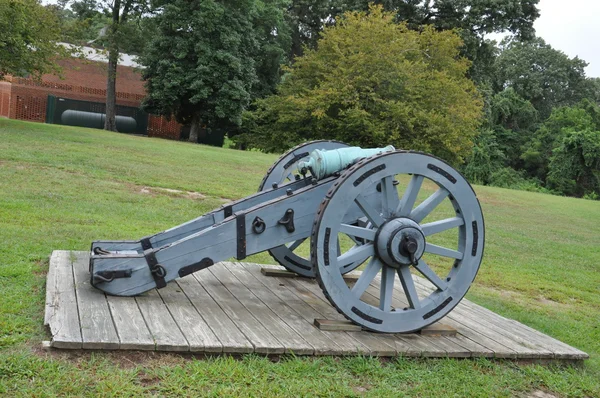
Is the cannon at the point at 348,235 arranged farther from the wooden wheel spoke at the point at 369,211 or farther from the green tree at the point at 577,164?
the green tree at the point at 577,164

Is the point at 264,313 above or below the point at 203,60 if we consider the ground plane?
below

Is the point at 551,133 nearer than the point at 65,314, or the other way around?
the point at 65,314

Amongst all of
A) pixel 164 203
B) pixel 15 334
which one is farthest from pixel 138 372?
pixel 164 203

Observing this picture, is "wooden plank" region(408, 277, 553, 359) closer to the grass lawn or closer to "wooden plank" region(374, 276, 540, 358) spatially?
"wooden plank" region(374, 276, 540, 358)

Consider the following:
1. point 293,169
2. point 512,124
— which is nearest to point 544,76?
point 512,124

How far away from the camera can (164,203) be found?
8.97 meters

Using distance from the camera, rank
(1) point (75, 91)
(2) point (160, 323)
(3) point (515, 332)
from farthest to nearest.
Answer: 1. (1) point (75, 91)
2. (3) point (515, 332)
3. (2) point (160, 323)

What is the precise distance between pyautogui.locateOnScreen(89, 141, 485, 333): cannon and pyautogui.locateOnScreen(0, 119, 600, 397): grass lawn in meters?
0.42

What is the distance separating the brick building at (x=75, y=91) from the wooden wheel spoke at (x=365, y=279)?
30932mm

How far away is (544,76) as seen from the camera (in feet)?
169

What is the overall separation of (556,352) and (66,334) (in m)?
2.84

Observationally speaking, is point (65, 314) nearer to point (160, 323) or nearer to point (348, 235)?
point (160, 323)

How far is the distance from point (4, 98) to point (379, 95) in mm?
21469

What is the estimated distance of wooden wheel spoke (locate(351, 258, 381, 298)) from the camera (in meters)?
3.70
